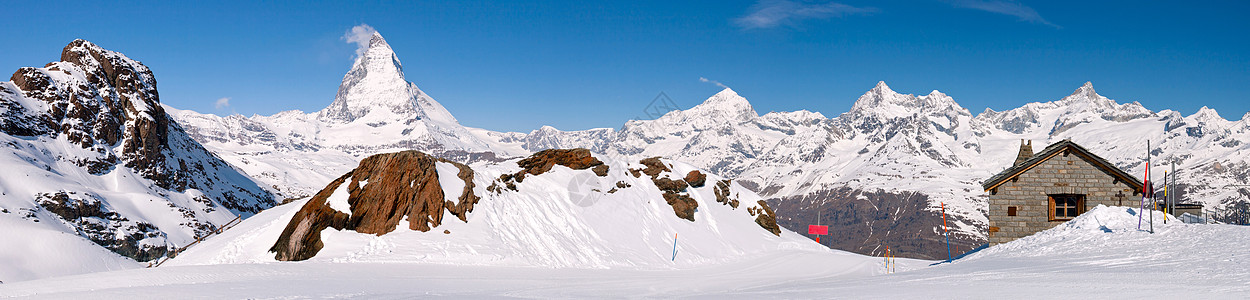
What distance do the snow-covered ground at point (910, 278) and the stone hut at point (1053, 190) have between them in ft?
21.9

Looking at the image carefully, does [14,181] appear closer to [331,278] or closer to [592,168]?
[592,168]

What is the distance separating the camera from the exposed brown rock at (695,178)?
176ft

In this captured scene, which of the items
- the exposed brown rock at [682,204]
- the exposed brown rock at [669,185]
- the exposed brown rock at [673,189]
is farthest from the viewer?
the exposed brown rock at [669,185]

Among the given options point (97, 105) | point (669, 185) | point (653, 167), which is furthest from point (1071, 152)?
point (97, 105)

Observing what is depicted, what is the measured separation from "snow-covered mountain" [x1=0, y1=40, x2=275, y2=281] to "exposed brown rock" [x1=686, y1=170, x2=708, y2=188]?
65476mm

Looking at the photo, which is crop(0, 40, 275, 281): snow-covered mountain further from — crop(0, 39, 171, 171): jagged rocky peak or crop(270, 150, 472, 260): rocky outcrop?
crop(270, 150, 472, 260): rocky outcrop

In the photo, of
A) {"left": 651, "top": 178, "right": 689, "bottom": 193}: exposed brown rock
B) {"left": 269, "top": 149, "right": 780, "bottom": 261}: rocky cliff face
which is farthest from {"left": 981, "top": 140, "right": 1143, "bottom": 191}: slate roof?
{"left": 651, "top": 178, "right": 689, "bottom": 193}: exposed brown rock

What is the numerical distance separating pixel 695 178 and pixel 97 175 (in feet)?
351

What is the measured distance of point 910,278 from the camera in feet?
60.4

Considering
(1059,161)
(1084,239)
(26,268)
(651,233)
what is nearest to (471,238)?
(651,233)

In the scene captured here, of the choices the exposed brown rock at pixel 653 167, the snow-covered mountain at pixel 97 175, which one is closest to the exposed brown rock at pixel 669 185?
the exposed brown rock at pixel 653 167

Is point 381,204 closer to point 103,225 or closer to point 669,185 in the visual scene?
point 669,185

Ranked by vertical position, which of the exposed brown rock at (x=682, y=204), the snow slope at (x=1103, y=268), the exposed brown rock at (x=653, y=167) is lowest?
the snow slope at (x=1103, y=268)

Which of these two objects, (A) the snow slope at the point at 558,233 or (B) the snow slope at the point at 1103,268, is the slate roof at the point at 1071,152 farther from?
(A) the snow slope at the point at 558,233
